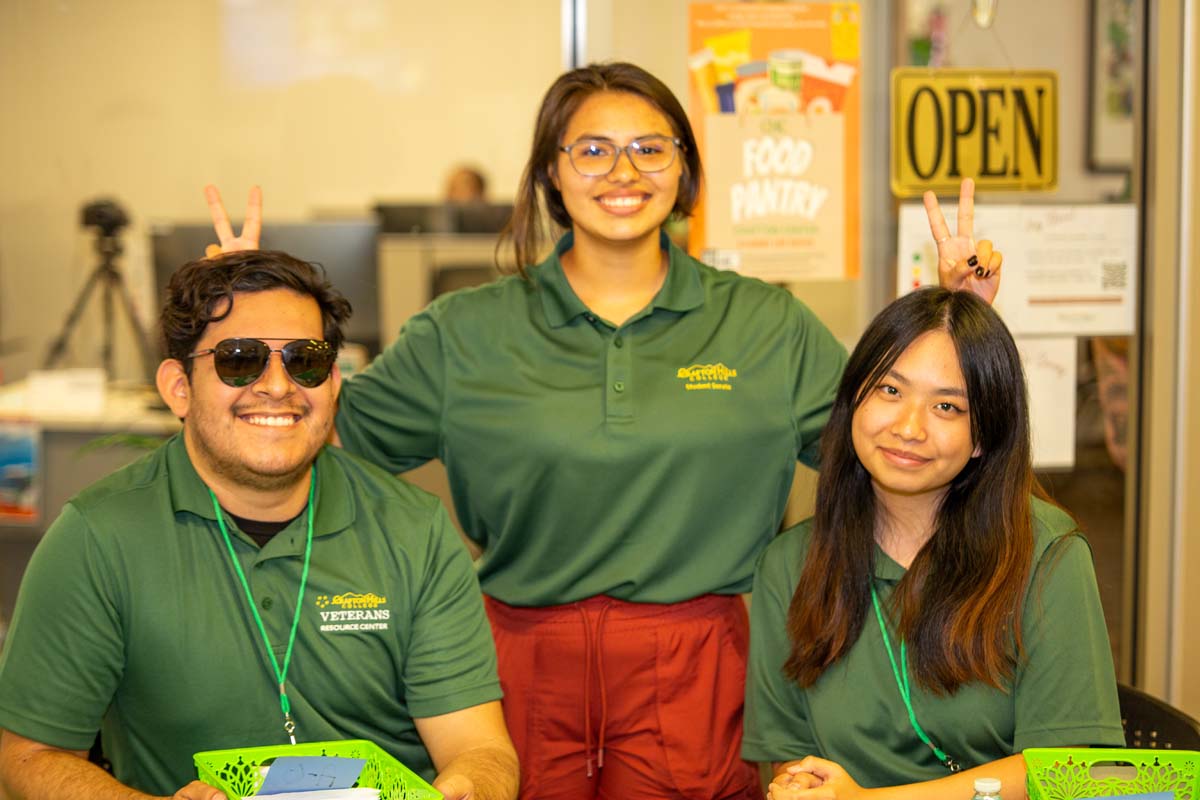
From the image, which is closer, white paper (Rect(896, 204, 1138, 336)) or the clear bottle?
the clear bottle

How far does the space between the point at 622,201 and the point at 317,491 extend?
28.2 inches

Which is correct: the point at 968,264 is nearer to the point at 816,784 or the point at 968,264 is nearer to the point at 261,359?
the point at 816,784

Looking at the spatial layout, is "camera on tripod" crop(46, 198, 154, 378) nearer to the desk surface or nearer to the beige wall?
the desk surface

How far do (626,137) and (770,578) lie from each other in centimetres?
80

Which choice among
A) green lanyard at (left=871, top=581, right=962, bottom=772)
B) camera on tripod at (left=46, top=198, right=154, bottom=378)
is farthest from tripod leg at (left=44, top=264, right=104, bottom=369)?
green lanyard at (left=871, top=581, right=962, bottom=772)

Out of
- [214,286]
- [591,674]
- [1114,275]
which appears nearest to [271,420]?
[214,286]

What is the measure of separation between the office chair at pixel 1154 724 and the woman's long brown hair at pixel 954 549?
26 centimetres

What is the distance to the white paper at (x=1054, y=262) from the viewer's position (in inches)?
114

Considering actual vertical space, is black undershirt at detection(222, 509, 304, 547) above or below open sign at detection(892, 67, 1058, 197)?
below

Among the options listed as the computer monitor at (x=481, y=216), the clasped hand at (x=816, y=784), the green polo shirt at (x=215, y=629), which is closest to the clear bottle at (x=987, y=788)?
the clasped hand at (x=816, y=784)

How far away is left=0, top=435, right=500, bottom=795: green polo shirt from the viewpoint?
5.76 ft

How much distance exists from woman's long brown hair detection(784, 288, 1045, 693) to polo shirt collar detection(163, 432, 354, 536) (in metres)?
0.71

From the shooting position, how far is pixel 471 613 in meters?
1.93

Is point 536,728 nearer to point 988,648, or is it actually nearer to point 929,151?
point 988,648
